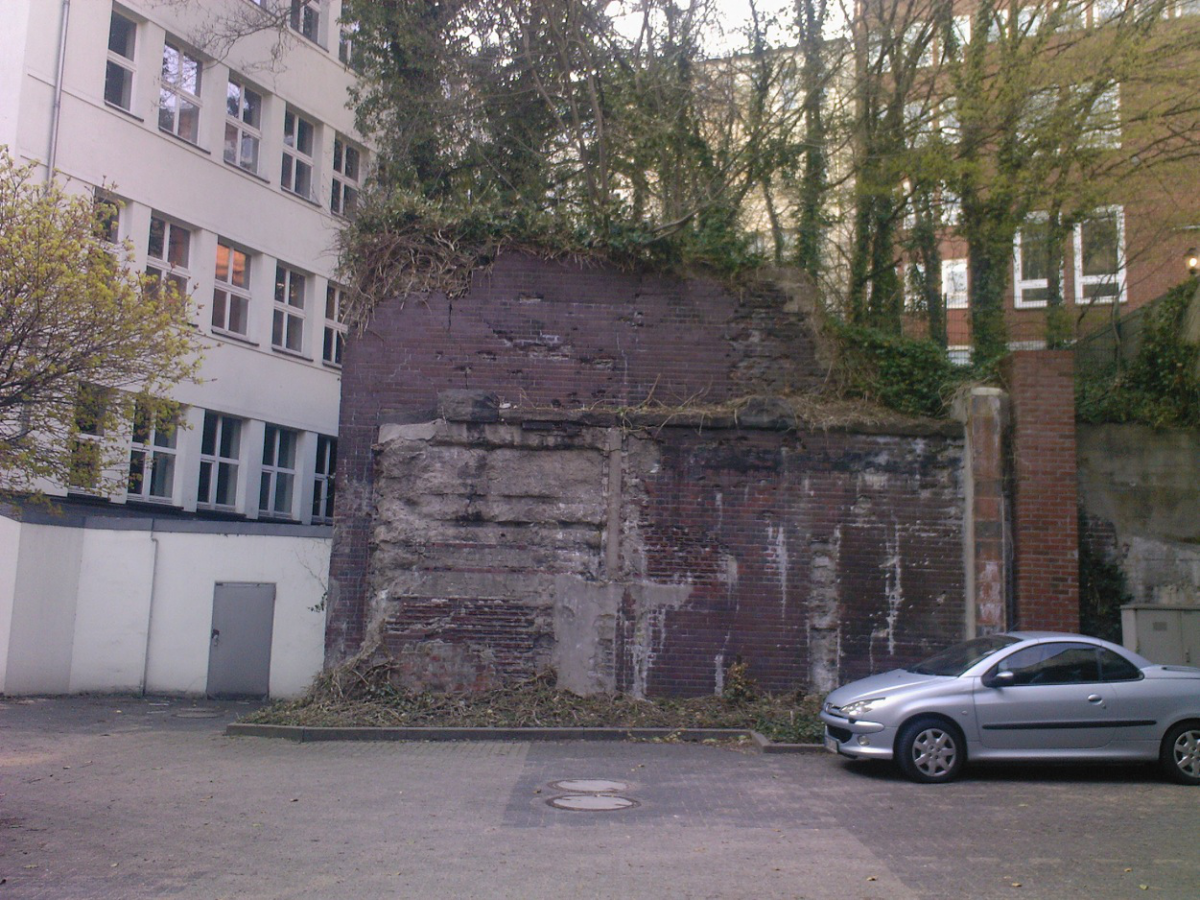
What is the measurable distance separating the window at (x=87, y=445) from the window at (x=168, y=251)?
6.84 m

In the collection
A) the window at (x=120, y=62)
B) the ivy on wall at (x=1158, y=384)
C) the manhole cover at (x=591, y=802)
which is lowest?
the manhole cover at (x=591, y=802)

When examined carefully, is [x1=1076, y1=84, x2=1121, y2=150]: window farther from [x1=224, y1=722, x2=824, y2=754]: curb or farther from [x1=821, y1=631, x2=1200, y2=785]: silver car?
[x1=224, y1=722, x2=824, y2=754]: curb

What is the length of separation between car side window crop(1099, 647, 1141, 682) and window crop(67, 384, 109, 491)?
11936mm

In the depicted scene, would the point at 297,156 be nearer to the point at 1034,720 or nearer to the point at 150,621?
the point at 150,621

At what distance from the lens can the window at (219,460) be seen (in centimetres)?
2139

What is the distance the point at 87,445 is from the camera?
13.6 m

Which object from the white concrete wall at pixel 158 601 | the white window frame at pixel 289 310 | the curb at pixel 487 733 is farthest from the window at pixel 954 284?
the white window frame at pixel 289 310

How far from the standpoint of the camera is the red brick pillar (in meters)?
12.6

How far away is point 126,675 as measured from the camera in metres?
16.7

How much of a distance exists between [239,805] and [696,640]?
6121mm

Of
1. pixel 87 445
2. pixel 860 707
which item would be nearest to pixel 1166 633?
pixel 860 707

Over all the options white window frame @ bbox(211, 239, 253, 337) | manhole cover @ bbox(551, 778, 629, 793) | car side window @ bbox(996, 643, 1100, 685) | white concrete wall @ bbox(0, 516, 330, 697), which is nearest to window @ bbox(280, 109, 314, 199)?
white window frame @ bbox(211, 239, 253, 337)

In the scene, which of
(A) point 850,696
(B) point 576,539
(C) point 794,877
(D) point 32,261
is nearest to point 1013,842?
(C) point 794,877

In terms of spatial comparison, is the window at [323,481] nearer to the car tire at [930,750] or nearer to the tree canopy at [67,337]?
the tree canopy at [67,337]
